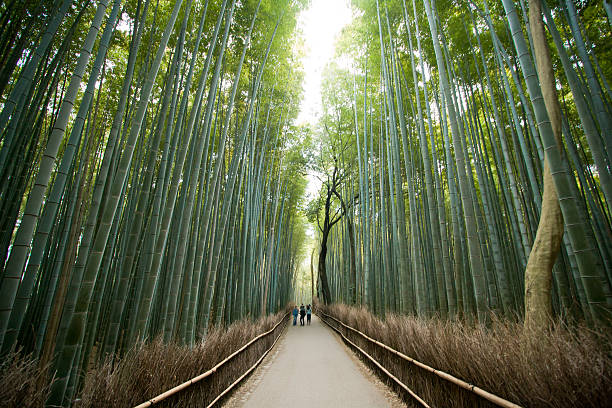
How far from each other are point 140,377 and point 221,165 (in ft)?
10.8

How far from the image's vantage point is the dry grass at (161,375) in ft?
4.87

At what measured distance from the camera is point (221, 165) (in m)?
4.57

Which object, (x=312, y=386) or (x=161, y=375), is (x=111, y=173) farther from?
(x=312, y=386)

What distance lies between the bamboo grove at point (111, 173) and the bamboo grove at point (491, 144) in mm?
2325

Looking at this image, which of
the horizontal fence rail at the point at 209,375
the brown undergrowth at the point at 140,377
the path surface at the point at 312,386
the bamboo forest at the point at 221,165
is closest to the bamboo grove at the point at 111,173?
the bamboo forest at the point at 221,165

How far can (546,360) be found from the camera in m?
1.31

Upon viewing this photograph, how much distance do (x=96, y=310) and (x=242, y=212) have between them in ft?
11.8

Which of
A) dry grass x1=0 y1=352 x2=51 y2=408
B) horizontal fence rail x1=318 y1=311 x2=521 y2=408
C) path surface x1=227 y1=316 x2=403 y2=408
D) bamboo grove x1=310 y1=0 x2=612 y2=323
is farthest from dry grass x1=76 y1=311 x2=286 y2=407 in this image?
bamboo grove x1=310 y1=0 x2=612 y2=323

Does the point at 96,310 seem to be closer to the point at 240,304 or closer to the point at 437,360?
the point at 437,360

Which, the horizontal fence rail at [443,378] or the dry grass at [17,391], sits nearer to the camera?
the dry grass at [17,391]

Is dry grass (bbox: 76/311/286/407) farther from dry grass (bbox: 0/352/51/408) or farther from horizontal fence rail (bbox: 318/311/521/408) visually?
horizontal fence rail (bbox: 318/311/521/408)

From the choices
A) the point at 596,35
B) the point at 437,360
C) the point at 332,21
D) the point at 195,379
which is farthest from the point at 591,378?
the point at 332,21

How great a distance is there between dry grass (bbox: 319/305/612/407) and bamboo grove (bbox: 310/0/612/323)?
1.28 ft

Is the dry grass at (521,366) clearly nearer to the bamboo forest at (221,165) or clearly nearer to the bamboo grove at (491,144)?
the bamboo forest at (221,165)
